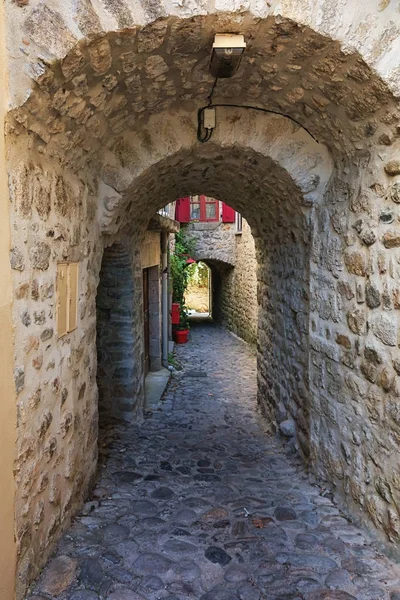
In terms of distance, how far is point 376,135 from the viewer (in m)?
2.24

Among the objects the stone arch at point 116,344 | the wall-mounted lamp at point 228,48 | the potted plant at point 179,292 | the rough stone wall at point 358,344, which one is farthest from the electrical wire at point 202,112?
the potted plant at point 179,292

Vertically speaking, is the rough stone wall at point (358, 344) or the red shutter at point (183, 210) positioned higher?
the red shutter at point (183, 210)

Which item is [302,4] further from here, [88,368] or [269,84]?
[88,368]

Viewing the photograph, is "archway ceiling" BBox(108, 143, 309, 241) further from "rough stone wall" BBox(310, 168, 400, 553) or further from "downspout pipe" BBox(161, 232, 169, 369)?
"downspout pipe" BBox(161, 232, 169, 369)

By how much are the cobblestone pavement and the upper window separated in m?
9.46

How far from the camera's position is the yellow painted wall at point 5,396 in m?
1.66

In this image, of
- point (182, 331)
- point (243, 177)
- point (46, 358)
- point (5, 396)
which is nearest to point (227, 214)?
point (182, 331)

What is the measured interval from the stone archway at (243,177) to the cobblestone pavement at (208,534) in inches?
7.7

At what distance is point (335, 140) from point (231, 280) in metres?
10.4

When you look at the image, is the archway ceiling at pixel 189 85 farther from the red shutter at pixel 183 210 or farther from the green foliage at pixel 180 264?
the red shutter at pixel 183 210

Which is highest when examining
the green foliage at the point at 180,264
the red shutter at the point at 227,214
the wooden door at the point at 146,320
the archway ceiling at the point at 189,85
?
the red shutter at the point at 227,214

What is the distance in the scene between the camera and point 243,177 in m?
3.81

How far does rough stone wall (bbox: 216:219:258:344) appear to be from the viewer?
10055 millimetres

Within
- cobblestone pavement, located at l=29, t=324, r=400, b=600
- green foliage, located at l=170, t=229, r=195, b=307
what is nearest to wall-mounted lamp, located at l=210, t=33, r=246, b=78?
cobblestone pavement, located at l=29, t=324, r=400, b=600
